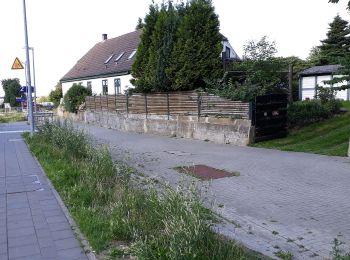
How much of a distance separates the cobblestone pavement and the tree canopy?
224 inches

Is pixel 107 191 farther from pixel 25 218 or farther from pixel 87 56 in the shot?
pixel 87 56

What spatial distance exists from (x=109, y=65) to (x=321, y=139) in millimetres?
28240

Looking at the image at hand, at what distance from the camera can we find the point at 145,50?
73.3 feet

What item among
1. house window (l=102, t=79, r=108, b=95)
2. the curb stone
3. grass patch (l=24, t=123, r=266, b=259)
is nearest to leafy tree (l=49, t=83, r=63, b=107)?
house window (l=102, t=79, r=108, b=95)

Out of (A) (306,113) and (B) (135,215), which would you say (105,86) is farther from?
(B) (135,215)

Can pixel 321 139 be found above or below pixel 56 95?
below

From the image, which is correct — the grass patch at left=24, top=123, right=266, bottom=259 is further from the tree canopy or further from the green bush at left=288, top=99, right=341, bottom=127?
the tree canopy

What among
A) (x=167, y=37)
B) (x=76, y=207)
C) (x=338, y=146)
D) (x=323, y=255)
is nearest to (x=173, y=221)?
(x=323, y=255)

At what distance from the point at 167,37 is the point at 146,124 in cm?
444

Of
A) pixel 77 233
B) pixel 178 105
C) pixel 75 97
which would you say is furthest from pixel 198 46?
pixel 75 97

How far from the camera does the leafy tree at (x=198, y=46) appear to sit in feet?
60.8

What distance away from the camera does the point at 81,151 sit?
10.4 metres

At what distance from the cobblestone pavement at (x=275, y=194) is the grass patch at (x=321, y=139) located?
2.37ft

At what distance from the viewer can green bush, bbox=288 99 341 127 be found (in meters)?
15.8
